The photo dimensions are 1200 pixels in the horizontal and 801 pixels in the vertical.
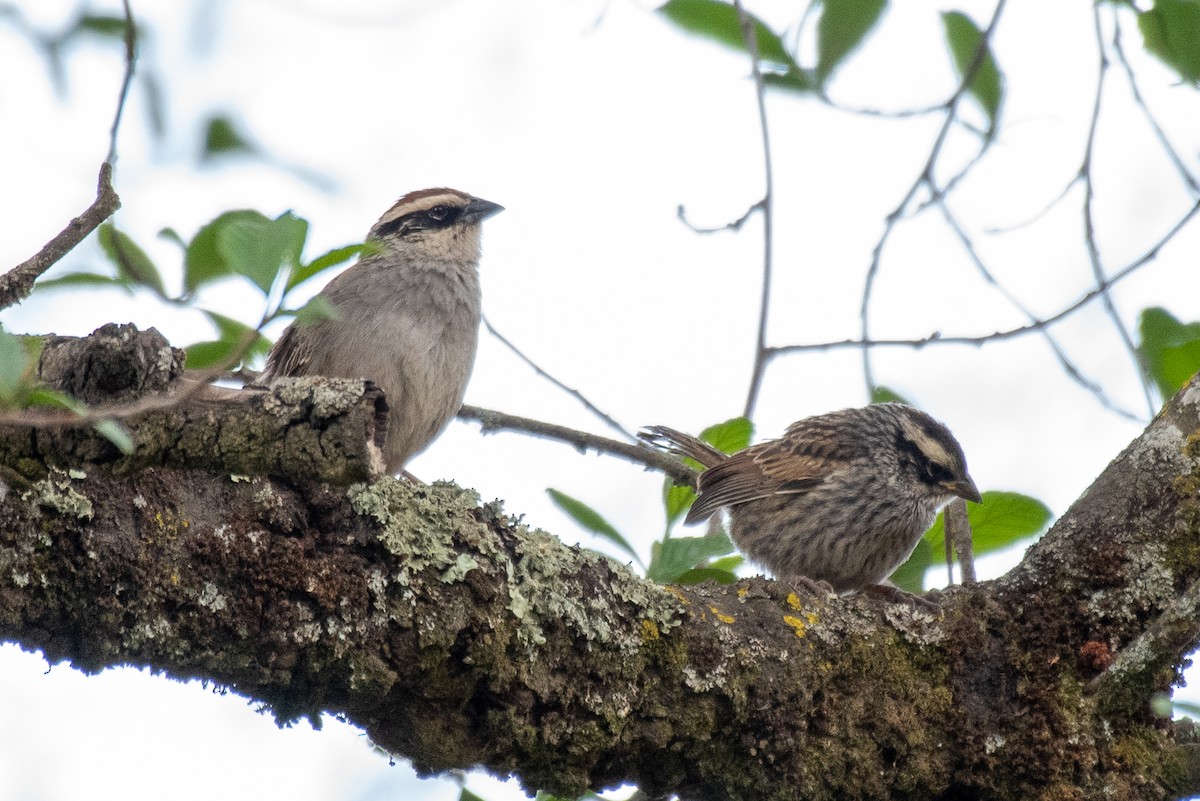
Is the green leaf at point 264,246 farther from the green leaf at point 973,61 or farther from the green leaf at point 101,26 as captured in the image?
the green leaf at point 973,61

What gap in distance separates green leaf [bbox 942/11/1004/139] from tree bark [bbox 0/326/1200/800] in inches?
62.2

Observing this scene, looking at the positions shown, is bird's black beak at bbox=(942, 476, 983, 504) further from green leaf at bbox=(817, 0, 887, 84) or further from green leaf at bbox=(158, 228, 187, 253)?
green leaf at bbox=(158, 228, 187, 253)

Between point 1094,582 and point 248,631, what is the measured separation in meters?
2.23

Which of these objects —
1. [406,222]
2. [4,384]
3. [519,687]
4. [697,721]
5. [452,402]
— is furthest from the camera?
[406,222]

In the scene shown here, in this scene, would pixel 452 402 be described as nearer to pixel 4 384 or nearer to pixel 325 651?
pixel 325 651

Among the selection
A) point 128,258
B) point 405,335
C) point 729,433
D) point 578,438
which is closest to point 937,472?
point 729,433

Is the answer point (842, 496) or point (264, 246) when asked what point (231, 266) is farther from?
point (842, 496)

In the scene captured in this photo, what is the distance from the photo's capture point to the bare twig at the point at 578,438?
561cm

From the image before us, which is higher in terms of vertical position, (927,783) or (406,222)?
(406,222)

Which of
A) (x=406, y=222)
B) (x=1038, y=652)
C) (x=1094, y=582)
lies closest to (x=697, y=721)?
(x=1038, y=652)

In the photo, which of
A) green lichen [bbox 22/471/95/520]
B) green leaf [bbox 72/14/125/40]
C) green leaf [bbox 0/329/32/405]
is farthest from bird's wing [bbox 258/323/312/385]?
green leaf [bbox 0/329/32/405]

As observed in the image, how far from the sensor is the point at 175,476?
106 inches

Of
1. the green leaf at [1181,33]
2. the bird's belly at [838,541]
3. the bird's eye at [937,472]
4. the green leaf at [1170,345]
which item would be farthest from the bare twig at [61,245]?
the bird's eye at [937,472]

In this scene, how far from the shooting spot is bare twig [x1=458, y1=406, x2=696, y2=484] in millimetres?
5609
